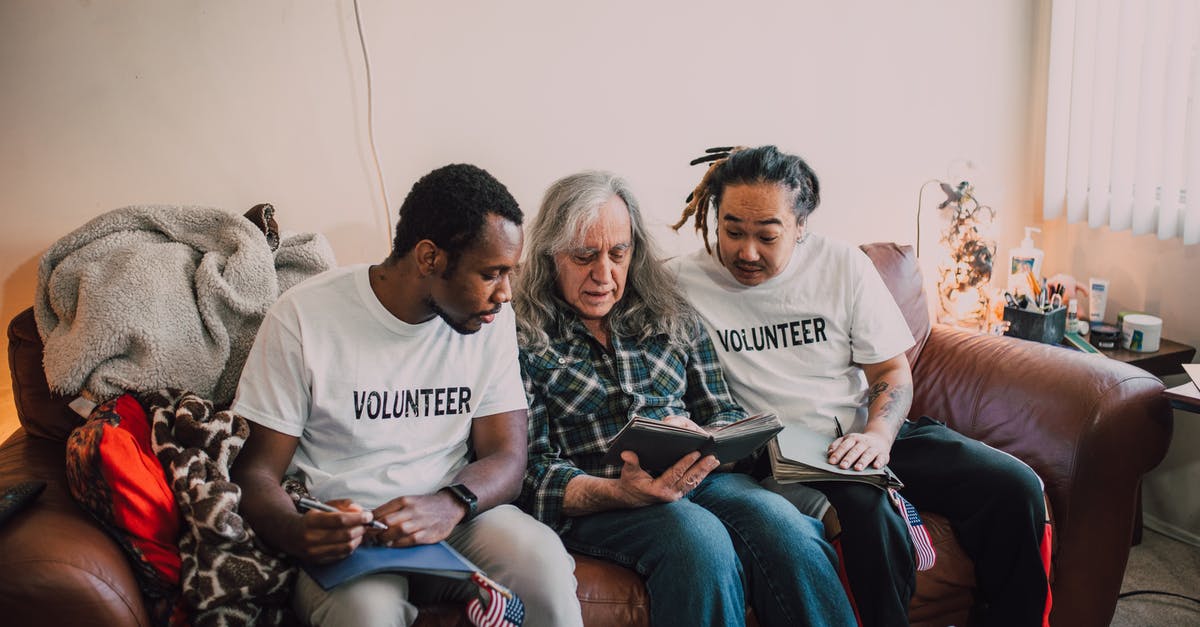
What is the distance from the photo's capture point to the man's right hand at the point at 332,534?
3.92ft

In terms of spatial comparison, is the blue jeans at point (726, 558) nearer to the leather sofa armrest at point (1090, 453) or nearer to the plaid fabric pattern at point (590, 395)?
the plaid fabric pattern at point (590, 395)

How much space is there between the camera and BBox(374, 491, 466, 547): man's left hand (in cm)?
125

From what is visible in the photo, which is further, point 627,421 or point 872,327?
point 872,327

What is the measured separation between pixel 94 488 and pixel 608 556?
84 centimetres

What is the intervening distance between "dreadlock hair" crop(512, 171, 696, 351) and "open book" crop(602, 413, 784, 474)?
12.9 inches

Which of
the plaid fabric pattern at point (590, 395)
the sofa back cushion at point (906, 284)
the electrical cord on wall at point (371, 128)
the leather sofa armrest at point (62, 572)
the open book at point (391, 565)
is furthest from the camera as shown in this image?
the sofa back cushion at point (906, 284)

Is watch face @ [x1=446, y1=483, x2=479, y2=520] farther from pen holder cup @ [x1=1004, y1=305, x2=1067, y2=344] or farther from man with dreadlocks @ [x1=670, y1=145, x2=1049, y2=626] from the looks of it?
pen holder cup @ [x1=1004, y1=305, x2=1067, y2=344]

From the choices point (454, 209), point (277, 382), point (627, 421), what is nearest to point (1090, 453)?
point (627, 421)

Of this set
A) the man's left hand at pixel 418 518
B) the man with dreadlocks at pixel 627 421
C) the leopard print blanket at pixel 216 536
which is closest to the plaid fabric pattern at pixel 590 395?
the man with dreadlocks at pixel 627 421

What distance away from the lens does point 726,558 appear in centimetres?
135

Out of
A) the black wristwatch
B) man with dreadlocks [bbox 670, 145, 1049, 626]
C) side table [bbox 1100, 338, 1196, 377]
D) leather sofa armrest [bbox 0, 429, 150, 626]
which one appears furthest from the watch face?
side table [bbox 1100, 338, 1196, 377]

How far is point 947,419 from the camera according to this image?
76.4 inches

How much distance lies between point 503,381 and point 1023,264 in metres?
1.79

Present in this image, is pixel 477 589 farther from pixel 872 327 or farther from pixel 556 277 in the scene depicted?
pixel 872 327
